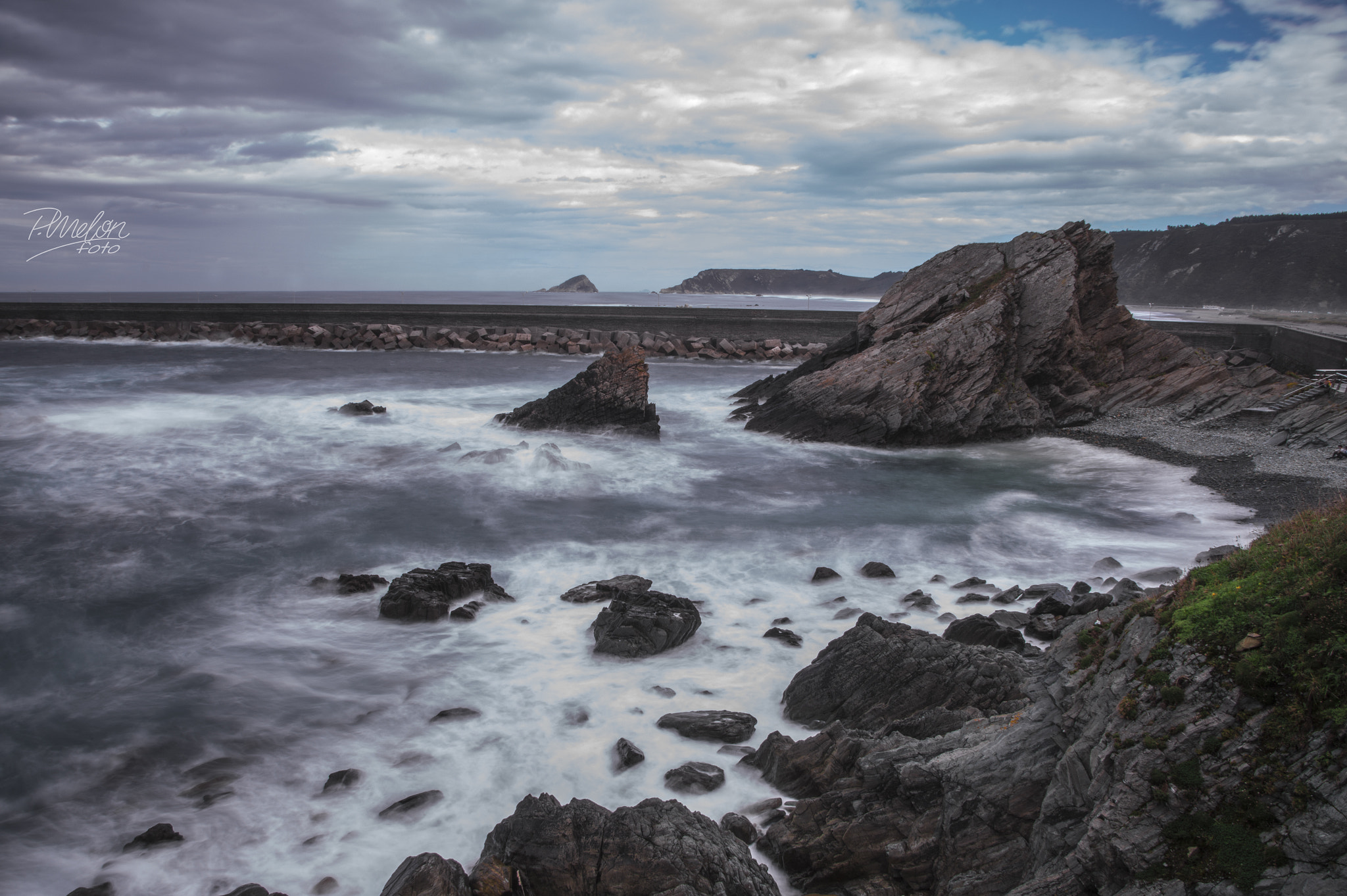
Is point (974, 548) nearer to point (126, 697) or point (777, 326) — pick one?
point (126, 697)

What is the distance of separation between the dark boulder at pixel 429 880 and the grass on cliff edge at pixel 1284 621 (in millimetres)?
4122

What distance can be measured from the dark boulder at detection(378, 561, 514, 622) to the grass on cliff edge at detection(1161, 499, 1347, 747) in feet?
26.2

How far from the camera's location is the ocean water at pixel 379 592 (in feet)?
19.7

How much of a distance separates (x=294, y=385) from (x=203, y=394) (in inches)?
130

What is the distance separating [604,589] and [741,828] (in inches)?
207

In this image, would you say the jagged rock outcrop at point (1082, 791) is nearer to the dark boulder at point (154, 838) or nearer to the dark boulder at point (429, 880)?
Result: the dark boulder at point (429, 880)

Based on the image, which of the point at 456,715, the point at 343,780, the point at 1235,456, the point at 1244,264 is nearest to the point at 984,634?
the point at 456,715

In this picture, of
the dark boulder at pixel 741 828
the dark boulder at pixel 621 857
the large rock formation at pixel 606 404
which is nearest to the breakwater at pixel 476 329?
the large rock formation at pixel 606 404

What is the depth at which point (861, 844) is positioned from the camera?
4.66m

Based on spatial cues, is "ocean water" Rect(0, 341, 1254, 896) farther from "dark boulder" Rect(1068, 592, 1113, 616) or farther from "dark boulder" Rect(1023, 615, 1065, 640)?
"dark boulder" Rect(1068, 592, 1113, 616)

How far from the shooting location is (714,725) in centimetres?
675

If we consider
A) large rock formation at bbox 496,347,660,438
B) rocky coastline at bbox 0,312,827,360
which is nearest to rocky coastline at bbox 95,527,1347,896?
large rock formation at bbox 496,347,660,438

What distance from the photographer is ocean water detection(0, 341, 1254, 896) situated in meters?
6.00

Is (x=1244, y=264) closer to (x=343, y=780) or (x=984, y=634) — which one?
(x=984, y=634)
